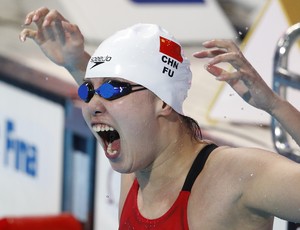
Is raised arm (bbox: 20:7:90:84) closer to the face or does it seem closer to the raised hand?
the face

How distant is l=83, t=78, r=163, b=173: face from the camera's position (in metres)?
2.46

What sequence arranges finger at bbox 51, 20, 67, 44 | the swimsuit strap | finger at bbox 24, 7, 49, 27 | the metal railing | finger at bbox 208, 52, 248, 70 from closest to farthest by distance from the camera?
finger at bbox 208, 52, 248, 70
the swimsuit strap
finger at bbox 24, 7, 49, 27
finger at bbox 51, 20, 67, 44
the metal railing

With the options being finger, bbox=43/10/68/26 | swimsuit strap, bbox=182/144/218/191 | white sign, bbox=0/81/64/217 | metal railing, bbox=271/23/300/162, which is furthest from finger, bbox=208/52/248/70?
Answer: white sign, bbox=0/81/64/217

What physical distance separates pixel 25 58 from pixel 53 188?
0.86 meters

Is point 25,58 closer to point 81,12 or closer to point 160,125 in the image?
point 81,12

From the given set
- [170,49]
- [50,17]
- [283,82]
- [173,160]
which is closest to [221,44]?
[170,49]

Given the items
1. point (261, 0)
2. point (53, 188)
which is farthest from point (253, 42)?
point (53, 188)

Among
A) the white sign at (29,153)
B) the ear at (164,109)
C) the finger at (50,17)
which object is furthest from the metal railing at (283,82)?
the white sign at (29,153)

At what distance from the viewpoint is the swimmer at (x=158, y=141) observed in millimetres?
2377

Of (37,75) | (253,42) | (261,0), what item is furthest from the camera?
(37,75)

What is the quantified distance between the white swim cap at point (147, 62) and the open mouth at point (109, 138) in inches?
5.4

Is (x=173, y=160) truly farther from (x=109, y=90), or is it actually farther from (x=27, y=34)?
(x=27, y=34)

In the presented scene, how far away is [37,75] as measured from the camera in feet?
16.4

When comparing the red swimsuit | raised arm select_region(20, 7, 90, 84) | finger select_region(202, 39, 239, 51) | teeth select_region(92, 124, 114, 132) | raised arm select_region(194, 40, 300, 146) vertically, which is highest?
finger select_region(202, 39, 239, 51)
